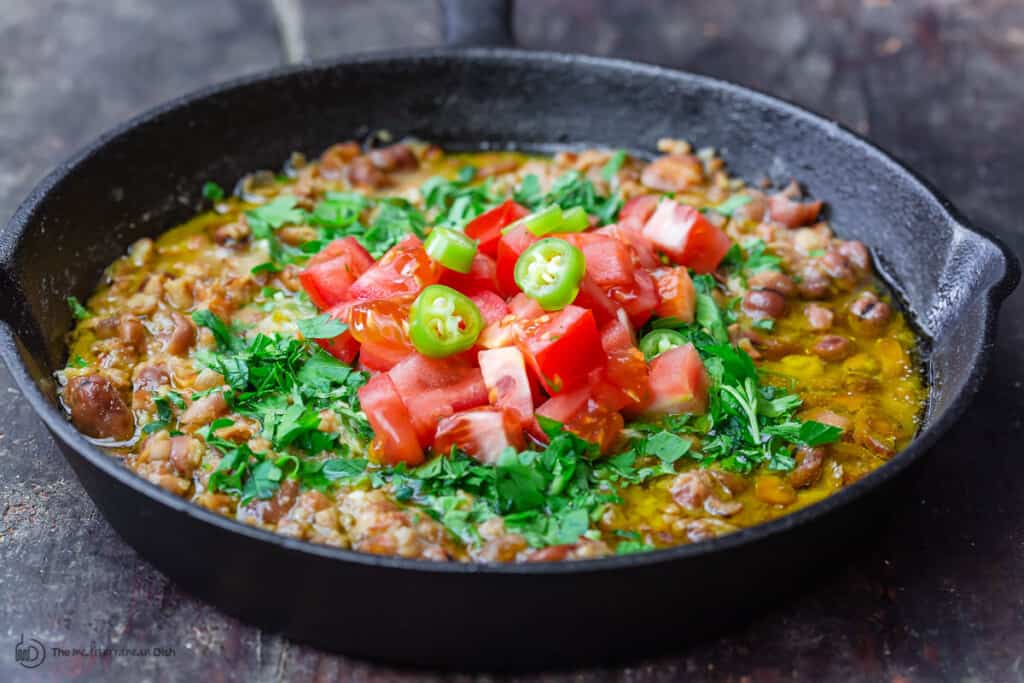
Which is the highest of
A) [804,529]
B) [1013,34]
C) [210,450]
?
[804,529]

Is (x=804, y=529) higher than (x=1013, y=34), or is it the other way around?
(x=804, y=529)

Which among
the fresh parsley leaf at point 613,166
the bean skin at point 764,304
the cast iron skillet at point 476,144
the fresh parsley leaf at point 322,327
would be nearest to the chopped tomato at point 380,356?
the fresh parsley leaf at point 322,327

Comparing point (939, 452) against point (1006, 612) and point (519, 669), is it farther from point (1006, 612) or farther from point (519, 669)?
point (519, 669)

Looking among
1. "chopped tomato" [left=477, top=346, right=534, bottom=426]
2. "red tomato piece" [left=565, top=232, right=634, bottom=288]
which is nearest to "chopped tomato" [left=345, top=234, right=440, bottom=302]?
"chopped tomato" [left=477, top=346, right=534, bottom=426]

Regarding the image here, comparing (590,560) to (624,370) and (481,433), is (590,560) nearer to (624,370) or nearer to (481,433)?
(481,433)

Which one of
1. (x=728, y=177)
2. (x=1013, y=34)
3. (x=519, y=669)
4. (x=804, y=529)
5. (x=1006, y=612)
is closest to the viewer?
(x=804, y=529)

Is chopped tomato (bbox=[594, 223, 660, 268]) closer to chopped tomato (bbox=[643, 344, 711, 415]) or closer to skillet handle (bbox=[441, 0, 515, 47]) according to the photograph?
chopped tomato (bbox=[643, 344, 711, 415])

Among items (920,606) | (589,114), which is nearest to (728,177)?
(589,114)
